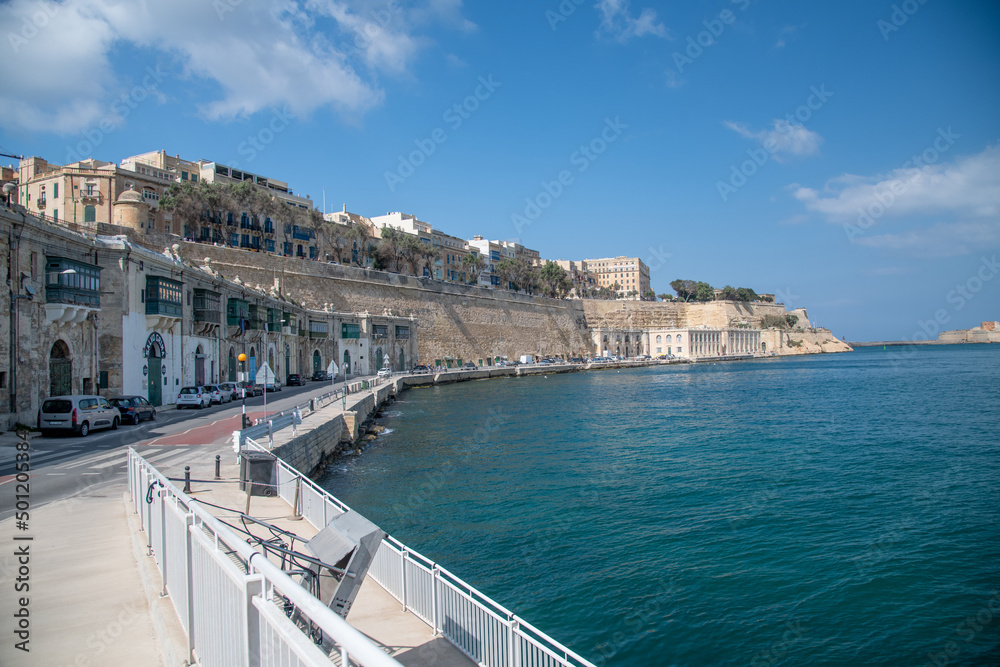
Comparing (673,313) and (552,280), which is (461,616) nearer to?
(552,280)

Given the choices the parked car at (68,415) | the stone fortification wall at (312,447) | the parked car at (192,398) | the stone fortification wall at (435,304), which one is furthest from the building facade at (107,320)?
the stone fortification wall at (435,304)

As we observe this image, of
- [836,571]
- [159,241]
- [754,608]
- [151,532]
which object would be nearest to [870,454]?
[836,571]

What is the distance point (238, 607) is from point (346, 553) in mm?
2069

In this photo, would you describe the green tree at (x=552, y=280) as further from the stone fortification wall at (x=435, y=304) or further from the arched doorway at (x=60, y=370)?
the arched doorway at (x=60, y=370)

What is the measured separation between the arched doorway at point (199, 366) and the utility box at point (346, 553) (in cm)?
2993

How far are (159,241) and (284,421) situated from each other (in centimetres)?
3556

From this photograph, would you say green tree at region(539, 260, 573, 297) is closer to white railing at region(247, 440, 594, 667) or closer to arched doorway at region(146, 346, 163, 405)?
arched doorway at region(146, 346, 163, 405)

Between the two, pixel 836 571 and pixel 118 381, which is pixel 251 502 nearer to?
pixel 836 571

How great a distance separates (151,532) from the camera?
6.83 meters

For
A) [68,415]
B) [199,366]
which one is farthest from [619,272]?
[68,415]

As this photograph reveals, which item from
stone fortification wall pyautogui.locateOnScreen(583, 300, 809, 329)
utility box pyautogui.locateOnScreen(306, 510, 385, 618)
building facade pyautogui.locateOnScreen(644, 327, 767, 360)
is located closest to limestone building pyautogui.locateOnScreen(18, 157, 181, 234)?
utility box pyautogui.locateOnScreen(306, 510, 385, 618)

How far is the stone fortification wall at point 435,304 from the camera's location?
57.4 metres

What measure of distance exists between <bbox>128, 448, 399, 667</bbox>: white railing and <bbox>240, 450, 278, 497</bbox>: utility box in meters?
5.23

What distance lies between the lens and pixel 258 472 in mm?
11086
